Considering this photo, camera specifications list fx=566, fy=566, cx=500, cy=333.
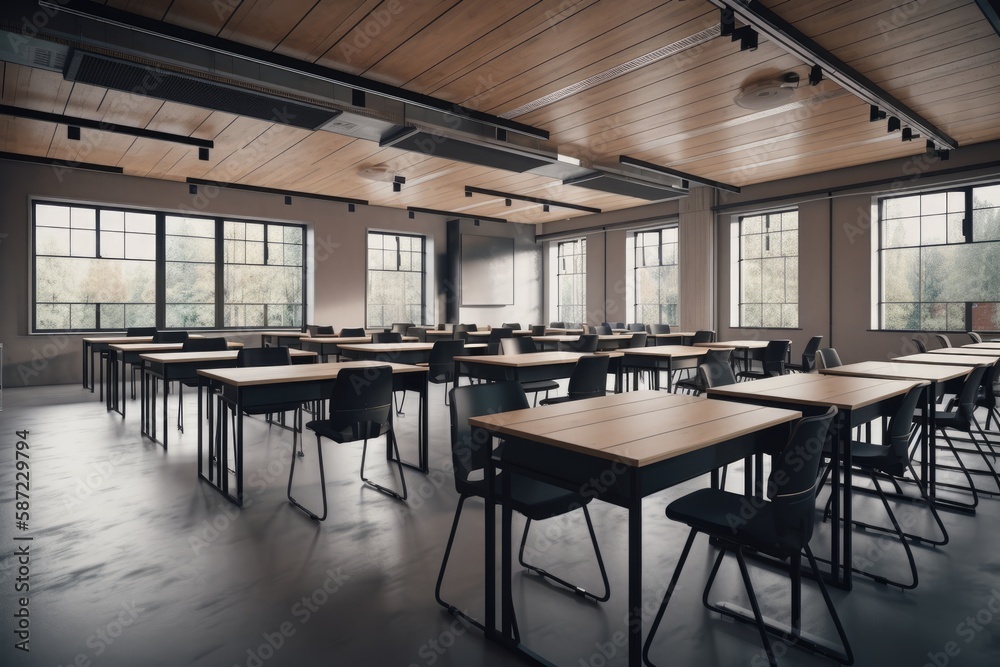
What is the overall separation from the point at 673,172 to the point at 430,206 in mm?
5008

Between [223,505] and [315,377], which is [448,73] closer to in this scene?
[315,377]

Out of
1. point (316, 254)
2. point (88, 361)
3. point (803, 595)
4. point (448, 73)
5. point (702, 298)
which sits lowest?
point (803, 595)

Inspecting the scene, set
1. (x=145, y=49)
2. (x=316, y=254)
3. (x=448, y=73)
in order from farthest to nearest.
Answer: (x=316, y=254) → (x=448, y=73) → (x=145, y=49)

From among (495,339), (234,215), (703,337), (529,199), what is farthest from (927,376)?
(234,215)

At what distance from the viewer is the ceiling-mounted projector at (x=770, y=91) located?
16.3 feet

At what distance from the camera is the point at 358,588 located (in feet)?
7.45

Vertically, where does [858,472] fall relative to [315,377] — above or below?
below

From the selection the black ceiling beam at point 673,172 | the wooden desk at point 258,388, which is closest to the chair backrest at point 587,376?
the wooden desk at point 258,388

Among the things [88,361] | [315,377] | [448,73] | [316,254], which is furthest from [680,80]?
[88,361]

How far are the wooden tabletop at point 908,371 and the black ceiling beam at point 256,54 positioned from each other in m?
4.02

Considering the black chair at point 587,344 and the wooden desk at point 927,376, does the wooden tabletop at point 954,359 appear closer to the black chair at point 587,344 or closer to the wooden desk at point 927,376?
the wooden desk at point 927,376

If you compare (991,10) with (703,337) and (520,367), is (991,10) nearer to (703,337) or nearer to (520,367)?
(520,367)

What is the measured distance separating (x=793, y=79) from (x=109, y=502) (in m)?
6.07

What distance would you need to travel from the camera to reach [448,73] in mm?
4867
